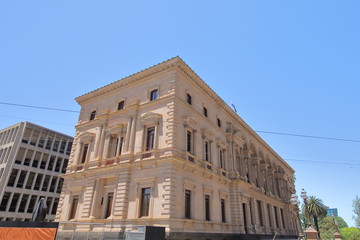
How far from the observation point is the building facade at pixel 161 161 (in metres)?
18.3

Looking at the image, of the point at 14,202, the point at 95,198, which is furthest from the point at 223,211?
the point at 14,202

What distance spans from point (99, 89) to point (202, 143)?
531 inches

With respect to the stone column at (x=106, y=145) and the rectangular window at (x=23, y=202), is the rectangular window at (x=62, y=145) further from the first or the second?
the stone column at (x=106, y=145)

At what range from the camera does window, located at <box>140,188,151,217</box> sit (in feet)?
59.3

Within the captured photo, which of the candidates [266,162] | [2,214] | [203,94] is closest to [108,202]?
[203,94]

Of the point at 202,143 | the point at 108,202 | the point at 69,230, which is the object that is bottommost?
the point at 69,230

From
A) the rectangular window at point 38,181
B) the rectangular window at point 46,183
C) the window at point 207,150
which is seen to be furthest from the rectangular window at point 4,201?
the window at point 207,150

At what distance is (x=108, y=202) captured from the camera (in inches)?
803

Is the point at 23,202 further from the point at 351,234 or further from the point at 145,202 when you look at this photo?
the point at 351,234

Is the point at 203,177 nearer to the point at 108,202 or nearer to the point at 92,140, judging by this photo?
the point at 108,202

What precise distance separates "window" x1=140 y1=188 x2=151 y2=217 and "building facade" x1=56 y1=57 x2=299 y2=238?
74 millimetres

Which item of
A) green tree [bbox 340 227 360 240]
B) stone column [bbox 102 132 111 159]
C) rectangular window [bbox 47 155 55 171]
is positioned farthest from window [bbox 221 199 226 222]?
rectangular window [bbox 47 155 55 171]

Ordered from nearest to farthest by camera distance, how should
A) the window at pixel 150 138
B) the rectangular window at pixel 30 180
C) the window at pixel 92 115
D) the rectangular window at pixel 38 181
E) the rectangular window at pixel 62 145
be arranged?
the window at pixel 150 138 < the window at pixel 92 115 < the rectangular window at pixel 30 180 < the rectangular window at pixel 38 181 < the rectangular window at pixel 62 145

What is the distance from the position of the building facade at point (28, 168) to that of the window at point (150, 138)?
108ft
